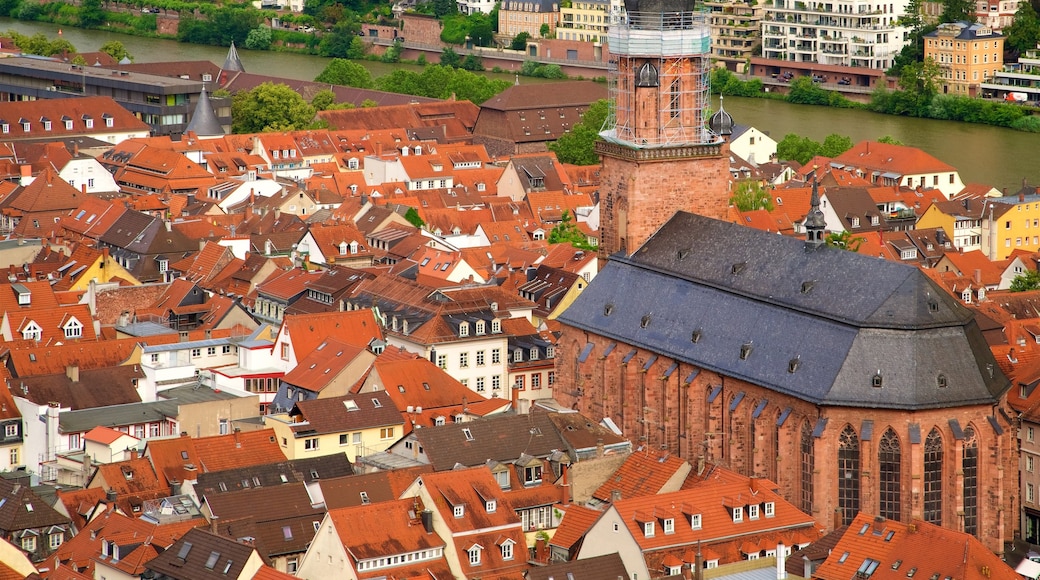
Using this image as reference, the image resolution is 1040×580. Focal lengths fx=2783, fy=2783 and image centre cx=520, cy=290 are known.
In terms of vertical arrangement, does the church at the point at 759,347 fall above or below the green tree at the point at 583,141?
above

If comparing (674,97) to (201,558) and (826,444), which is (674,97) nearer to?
(826,444)

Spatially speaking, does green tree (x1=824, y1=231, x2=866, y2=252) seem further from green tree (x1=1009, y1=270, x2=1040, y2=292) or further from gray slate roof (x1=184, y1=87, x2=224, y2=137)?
gray slate roof (x1=184, y1=87, x2=224, y2=137)

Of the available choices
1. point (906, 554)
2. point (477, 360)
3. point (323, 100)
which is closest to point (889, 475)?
point (906, 554)

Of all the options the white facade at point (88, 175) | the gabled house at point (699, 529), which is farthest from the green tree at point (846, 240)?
the gabled house at point (699, 529)

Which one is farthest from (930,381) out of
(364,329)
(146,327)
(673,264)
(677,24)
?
(146,327)

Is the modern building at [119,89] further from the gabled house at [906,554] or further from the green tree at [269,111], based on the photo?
the gabled house at [906,554]

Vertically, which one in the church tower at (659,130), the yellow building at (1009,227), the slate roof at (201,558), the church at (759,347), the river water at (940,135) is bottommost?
the river water at (940,135)

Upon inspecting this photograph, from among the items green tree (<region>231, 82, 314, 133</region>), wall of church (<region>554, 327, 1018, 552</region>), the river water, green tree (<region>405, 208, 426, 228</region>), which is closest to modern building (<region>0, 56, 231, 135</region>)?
green tree (<region>231, 82, 314, 133</region>)
